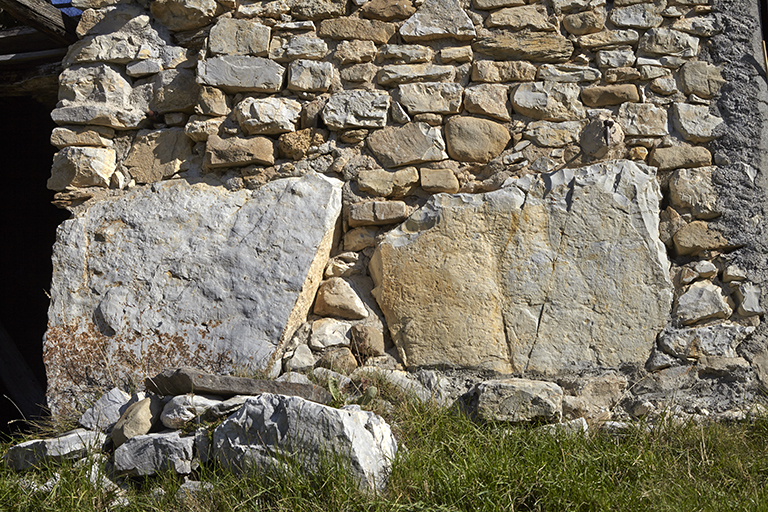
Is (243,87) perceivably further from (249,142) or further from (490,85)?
(490,85)

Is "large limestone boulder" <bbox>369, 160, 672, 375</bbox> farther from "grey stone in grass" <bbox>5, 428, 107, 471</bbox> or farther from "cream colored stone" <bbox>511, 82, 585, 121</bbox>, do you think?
"grey stone in grass" <bbox>5, 428, 107, 471</bbox>

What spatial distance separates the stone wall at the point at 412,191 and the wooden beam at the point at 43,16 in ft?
0.71

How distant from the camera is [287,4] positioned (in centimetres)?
277

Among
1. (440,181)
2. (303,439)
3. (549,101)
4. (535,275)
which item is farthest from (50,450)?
(549,101)

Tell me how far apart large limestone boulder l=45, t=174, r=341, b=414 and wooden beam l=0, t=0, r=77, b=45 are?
1.05 metres

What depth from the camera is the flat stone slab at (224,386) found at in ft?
6.88

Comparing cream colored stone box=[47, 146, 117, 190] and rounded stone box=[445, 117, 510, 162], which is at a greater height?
rounded stone box=[445, 117, 510, 162]

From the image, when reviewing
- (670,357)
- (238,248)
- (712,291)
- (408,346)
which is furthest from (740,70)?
(238,248)

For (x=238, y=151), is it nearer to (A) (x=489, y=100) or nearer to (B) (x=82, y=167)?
(B) (x=82, y=167)

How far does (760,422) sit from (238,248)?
7.05 ft

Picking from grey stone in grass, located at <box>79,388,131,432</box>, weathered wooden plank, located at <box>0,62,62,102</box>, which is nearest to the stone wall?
grey stone in grass, located at <box>79,388,131,432</box>

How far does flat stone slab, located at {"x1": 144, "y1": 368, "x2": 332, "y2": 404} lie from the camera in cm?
210

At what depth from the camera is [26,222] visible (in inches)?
207

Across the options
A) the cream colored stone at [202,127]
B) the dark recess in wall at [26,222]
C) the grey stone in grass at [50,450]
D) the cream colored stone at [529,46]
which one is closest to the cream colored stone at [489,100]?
the cream colored stone at [529,46]
